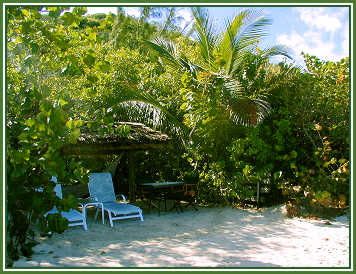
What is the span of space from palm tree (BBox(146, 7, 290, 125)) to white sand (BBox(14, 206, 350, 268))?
2.56 metres

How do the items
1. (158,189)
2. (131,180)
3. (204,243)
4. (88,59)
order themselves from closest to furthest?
(88,59)
(204,243)
(158,189)
(131,180)

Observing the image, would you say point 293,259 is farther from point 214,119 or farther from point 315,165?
point 214,119

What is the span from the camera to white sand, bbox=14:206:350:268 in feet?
16.5

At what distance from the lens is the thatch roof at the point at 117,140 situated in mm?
9180

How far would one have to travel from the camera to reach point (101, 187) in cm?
896

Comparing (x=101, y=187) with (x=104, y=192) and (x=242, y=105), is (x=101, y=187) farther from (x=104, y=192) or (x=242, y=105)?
(x=242, y=105)

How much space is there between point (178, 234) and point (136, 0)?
15.2 feet

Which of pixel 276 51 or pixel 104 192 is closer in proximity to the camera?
pixel 104 192

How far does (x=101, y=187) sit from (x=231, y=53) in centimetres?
477

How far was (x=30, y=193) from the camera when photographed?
192 inches

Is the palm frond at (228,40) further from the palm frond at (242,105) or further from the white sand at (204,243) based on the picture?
the white sand at (204,243)

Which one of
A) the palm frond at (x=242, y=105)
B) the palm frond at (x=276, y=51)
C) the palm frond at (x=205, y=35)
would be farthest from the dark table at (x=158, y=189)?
the palm frond at (x=276, y=51)

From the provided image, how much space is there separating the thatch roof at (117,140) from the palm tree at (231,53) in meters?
1.93

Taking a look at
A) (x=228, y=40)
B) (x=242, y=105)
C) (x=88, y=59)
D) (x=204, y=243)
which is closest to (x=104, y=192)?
(x=204, y=243)
